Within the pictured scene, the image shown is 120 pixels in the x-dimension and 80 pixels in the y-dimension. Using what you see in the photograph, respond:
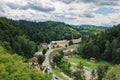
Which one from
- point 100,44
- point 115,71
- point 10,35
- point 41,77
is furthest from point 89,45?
point 41,77

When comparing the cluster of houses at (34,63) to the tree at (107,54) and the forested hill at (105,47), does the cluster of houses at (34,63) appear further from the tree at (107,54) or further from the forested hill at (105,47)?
the tree at (107,54)

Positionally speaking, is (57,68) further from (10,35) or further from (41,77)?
(41,77)

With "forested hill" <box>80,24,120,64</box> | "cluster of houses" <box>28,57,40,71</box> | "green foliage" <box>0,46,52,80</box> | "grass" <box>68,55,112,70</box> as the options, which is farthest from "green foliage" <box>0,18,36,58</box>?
"green foliage" <box>0,46,52,80</box>

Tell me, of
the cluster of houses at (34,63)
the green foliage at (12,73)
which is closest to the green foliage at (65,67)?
the cluster of houses at (34,63)

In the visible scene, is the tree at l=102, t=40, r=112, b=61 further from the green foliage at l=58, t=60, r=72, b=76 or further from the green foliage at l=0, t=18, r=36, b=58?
the green foliage at l=0, t=18, r=36, b=58

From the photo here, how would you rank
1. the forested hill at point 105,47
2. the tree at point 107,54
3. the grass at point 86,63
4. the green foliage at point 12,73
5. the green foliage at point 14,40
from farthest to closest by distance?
the tree at point 107,54 → the forested hill at point 105,47 → the grass at point 86,63 → the green foliage at point 14,40 → the green foliage at point 12,73

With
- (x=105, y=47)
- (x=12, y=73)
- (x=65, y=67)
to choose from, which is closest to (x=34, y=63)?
(x=65, y=67)

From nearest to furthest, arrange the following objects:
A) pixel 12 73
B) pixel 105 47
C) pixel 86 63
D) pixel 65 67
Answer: pixel 12 73, pixel 65 67, pixel 86 63, pixel 105 47

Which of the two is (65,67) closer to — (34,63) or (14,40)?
(34,63)
